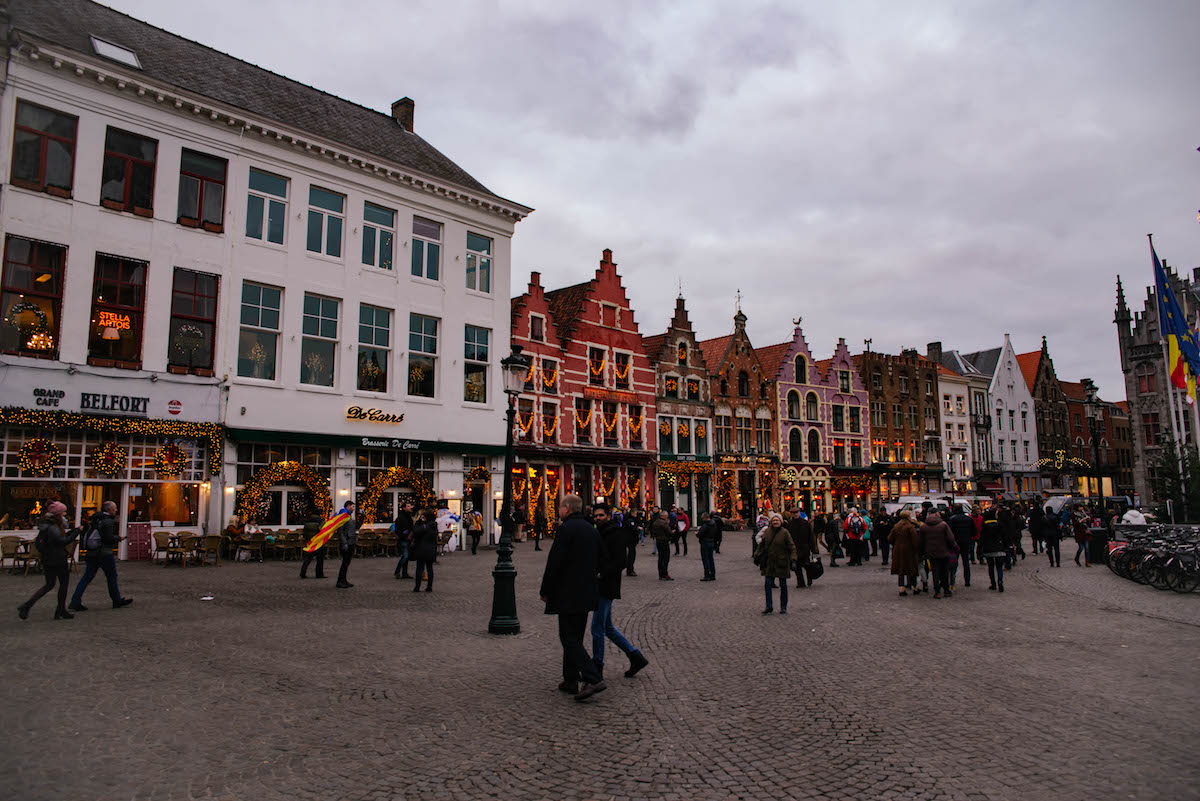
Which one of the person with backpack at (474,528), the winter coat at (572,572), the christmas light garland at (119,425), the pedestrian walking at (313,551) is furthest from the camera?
the person with backpack at (474,528)

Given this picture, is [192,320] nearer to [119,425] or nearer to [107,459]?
[119,425]

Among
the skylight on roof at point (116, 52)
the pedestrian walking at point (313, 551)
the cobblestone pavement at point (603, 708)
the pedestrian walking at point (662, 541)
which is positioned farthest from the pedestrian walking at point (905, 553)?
the skylight on roof at point (116, 52)

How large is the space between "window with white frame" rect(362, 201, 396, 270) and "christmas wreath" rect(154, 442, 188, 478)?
930 centimetres

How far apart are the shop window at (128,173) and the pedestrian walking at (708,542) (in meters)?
18.4

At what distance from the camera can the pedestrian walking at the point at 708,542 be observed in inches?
733

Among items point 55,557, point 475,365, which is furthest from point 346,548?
point 475,365

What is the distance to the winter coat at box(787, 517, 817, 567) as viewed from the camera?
16.6 metres

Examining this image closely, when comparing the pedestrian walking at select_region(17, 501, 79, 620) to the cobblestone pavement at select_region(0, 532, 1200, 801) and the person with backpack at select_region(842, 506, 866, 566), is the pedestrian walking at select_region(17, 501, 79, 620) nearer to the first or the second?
the cobblestone pavement at select_region(0, 532, 1200, 801)

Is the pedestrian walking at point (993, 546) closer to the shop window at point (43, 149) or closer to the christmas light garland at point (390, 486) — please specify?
the christmas light garland at point (390, 486)

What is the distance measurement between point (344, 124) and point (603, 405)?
64.4 ft

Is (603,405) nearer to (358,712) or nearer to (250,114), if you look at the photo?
(250,114)

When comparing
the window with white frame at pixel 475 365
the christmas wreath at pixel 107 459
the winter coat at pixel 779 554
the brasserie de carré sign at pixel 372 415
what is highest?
the window with white frame at pixel 475 365

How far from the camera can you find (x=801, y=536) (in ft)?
54.7

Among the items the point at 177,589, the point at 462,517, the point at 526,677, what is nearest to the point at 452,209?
the point at 462,517
